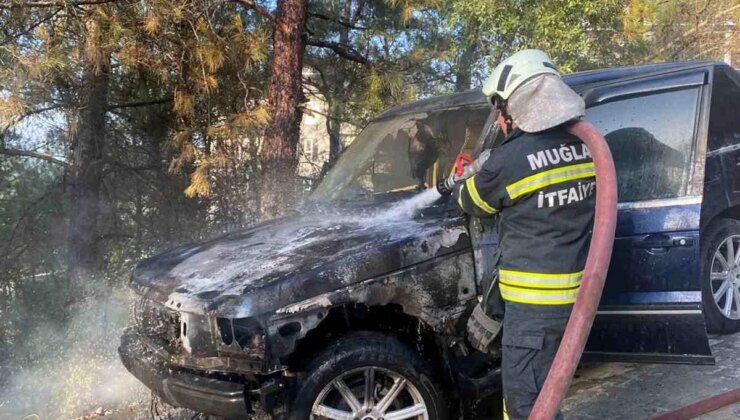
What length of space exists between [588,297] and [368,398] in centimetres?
123

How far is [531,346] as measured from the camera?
249 centimetres

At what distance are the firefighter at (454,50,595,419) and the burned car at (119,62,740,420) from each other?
0.54 m

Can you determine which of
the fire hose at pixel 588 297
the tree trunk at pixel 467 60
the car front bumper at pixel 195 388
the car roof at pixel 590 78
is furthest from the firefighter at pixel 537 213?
the tree trunk at pixel 467 60

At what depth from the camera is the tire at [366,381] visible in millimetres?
2910

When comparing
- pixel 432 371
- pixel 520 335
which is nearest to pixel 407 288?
pixel 432 371

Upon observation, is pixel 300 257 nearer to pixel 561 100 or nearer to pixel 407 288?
pixel 407 288

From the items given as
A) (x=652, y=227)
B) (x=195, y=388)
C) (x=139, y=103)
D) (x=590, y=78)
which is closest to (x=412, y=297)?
(x=195, y=388)

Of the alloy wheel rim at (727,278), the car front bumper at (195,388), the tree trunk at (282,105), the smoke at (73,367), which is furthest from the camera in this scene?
the tree trunk at (282,105)

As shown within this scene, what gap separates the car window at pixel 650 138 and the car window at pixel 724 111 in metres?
0.50

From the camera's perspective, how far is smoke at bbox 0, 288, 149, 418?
181 inches

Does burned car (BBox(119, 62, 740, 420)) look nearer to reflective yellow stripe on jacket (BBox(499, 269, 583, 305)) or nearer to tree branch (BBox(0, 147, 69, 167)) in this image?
reflective yellow stripe on jacket (BBox(499, 269, 583, 305))

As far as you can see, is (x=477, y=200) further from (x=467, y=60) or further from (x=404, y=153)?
(x=467, y=60)

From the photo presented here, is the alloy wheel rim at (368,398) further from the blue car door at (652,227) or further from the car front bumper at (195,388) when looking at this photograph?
the blue car door at (652,227)

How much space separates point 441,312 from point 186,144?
380 cm
